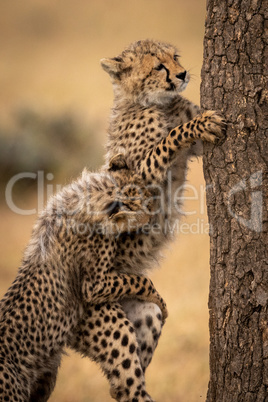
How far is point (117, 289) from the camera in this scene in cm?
287

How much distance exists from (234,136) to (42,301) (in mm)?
1146

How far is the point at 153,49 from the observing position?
126 inches

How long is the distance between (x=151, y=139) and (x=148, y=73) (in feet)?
1.18

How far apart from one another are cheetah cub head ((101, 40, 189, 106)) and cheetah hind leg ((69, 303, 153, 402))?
3.55 feet

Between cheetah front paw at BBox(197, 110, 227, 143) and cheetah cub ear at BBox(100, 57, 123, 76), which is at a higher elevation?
cheetah cub ear at BBox(100, 57, 123, 76)

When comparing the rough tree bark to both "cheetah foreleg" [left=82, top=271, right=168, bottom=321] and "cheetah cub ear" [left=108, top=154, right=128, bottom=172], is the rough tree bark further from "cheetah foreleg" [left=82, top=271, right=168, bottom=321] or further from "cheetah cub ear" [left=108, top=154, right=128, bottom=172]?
"cheetah cub ear" [left=108, top=154, right=128, bottom=172]

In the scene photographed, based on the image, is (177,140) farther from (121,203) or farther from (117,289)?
(117,289)

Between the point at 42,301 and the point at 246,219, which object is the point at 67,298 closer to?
the point at 42,301

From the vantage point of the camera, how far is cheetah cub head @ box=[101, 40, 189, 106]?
308 centimetres

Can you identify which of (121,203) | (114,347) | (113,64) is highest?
(113,64)

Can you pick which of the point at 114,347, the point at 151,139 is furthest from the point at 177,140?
the point at 114,347

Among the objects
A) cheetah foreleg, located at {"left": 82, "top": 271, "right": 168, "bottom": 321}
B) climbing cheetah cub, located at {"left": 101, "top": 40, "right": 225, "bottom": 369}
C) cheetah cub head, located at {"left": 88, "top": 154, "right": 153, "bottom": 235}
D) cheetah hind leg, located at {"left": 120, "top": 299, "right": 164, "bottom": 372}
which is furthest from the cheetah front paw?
cheetah hind leg, located at {"left": 120, "top": 299, "right": 164, "bottom": 372}

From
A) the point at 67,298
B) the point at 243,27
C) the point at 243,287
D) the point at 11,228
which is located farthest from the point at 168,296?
the point at 243,27

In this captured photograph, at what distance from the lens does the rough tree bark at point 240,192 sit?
239 centimetres
